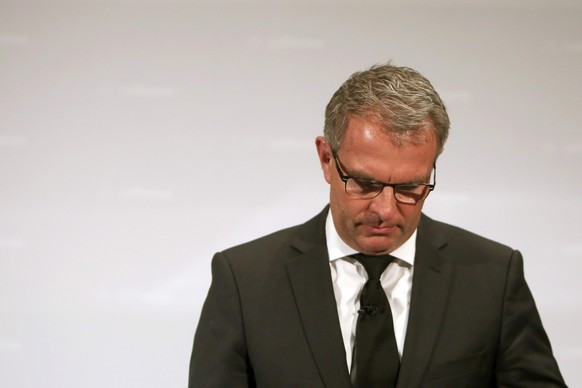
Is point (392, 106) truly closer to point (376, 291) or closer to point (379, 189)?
point (379, 189)

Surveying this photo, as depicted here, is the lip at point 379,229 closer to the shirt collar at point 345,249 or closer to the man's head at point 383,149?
the man's head at point 383,149

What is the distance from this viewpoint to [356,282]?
2088 millimetres

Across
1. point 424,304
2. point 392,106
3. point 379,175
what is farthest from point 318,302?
point 392,106

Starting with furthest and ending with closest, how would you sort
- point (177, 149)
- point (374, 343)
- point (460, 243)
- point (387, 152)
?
point (177, 149), point (460, 243), point (374, 343), point (387, 152)

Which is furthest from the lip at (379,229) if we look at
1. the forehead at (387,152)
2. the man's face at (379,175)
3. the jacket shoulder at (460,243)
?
the jacket shoulder at (460,243)

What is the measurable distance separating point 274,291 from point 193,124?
2.92 ft

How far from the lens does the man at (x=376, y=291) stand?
6.29ft

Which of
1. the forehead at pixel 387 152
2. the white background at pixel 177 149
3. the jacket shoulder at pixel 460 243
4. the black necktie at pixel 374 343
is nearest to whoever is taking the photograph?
the forehead at pixel 387 152

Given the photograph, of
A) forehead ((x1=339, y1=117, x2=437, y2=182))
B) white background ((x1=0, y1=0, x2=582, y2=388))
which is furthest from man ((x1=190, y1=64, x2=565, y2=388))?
white background ((x1=0, y1=0, x2=582, y2=388))

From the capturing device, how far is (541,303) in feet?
9.57

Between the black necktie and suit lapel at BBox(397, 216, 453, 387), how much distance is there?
0.03 metres

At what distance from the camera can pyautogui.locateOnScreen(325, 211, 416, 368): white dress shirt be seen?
2.06 m

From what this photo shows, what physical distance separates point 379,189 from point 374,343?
12.5 inches

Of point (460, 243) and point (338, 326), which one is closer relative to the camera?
point (338, 326)
